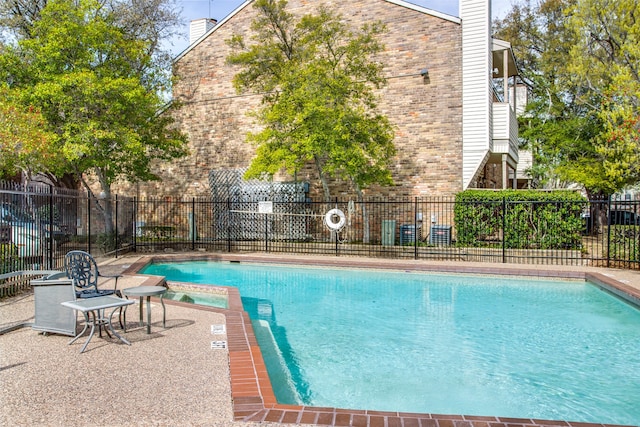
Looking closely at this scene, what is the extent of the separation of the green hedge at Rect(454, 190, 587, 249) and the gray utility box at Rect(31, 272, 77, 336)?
1138cm

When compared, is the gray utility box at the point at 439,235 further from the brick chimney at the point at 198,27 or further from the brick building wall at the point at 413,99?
the brick chimney at the point at 198,27

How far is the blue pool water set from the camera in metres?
4.77

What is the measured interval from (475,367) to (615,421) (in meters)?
1.63

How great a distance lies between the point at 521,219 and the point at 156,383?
1306cm

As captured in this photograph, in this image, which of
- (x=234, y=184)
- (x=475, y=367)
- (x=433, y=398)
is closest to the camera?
(x=433, y=398)

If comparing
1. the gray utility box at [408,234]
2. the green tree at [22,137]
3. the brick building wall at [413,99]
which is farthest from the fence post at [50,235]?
the gray utility box at [408,234]

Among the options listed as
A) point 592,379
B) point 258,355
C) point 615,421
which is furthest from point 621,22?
point 258,355

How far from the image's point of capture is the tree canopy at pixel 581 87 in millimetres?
13977

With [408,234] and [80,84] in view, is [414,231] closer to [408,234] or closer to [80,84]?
[408,234]

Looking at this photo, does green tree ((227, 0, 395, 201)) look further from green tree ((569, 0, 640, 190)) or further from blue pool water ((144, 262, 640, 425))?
green tree ((569, 0, 640, 190))

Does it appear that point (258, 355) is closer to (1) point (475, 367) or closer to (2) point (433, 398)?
(2) point (433, 398)

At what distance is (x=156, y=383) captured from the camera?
12.9ft

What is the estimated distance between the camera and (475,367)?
576 cm

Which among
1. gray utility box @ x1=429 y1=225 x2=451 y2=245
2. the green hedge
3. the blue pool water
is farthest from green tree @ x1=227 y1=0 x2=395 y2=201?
the blue pool water
